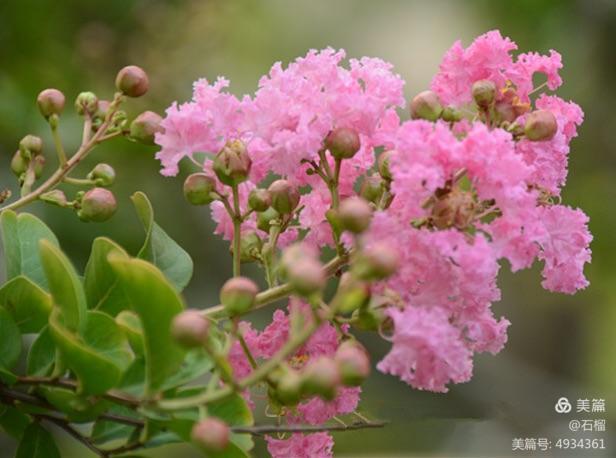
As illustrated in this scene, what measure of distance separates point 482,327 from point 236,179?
0.19m

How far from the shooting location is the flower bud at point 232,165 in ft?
2.32

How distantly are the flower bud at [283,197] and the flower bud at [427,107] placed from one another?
10cm

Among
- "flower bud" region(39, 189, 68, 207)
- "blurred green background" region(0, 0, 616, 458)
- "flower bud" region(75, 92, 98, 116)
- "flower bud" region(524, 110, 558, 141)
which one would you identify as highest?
"blurred green background" region(0, 0, 616, 458)

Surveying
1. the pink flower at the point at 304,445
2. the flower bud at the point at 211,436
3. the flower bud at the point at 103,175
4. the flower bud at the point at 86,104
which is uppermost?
the flower bud at the point at 86,104

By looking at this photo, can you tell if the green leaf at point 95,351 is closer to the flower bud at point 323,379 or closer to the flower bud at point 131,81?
the flower bud at point 323,379

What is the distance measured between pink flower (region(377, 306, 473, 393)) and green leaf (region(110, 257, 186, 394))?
13 cm

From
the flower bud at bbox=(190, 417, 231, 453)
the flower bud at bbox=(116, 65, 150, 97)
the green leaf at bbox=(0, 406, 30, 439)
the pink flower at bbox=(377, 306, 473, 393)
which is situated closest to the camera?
the flower bud at bbox=(190, 417, 231, 453)

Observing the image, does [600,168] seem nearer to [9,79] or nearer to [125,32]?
[125,32]

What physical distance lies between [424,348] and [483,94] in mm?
211

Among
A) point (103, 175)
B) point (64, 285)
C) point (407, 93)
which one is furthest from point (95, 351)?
point (407, 93)

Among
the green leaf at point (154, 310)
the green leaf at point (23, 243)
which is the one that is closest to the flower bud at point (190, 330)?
the green leaf at point (154, 310)

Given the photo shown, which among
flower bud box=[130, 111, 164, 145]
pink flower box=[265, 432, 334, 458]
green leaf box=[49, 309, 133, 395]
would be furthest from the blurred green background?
green leaf box=[49, 309, 133, 395]

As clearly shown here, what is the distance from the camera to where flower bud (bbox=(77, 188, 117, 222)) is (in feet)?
2.63

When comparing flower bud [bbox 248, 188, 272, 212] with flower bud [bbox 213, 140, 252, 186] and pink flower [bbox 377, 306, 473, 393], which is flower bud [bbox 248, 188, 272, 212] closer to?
flower bud [bbox 213, 140, 252, 186]
